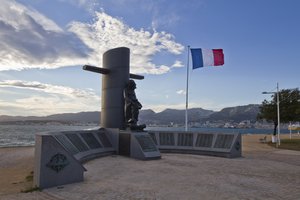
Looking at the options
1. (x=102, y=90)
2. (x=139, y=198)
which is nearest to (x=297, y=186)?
(x=139, y=198)

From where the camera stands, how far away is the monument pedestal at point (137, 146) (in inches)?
535

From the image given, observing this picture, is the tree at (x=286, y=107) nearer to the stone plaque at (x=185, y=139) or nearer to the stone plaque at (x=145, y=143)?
the stone plaque at (x=185, y=139)

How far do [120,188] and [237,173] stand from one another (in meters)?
5.16

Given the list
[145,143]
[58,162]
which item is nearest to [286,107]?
[145,143]

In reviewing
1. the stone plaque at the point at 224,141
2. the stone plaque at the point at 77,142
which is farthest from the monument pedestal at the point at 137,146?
the stone plaque at the point at 224,141

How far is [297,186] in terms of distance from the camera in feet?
27.1

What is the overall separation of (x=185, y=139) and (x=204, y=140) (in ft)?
4.34

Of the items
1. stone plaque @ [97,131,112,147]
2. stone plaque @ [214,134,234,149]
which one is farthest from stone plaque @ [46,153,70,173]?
stone plaque @ [214,134,234,149]

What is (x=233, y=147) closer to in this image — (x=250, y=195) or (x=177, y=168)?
(x=177, y=168)

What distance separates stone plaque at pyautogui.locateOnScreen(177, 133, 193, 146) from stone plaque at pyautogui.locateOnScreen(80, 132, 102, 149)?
5.79m

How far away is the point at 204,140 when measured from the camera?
56.2ft

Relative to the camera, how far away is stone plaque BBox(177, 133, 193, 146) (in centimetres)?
A: 1744

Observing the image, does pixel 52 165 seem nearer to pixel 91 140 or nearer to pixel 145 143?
pixel 91 140

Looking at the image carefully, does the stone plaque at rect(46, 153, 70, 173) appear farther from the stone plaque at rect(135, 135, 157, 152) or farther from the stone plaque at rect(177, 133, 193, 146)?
the stone plaque at rect(177, 133, 193, 146)
